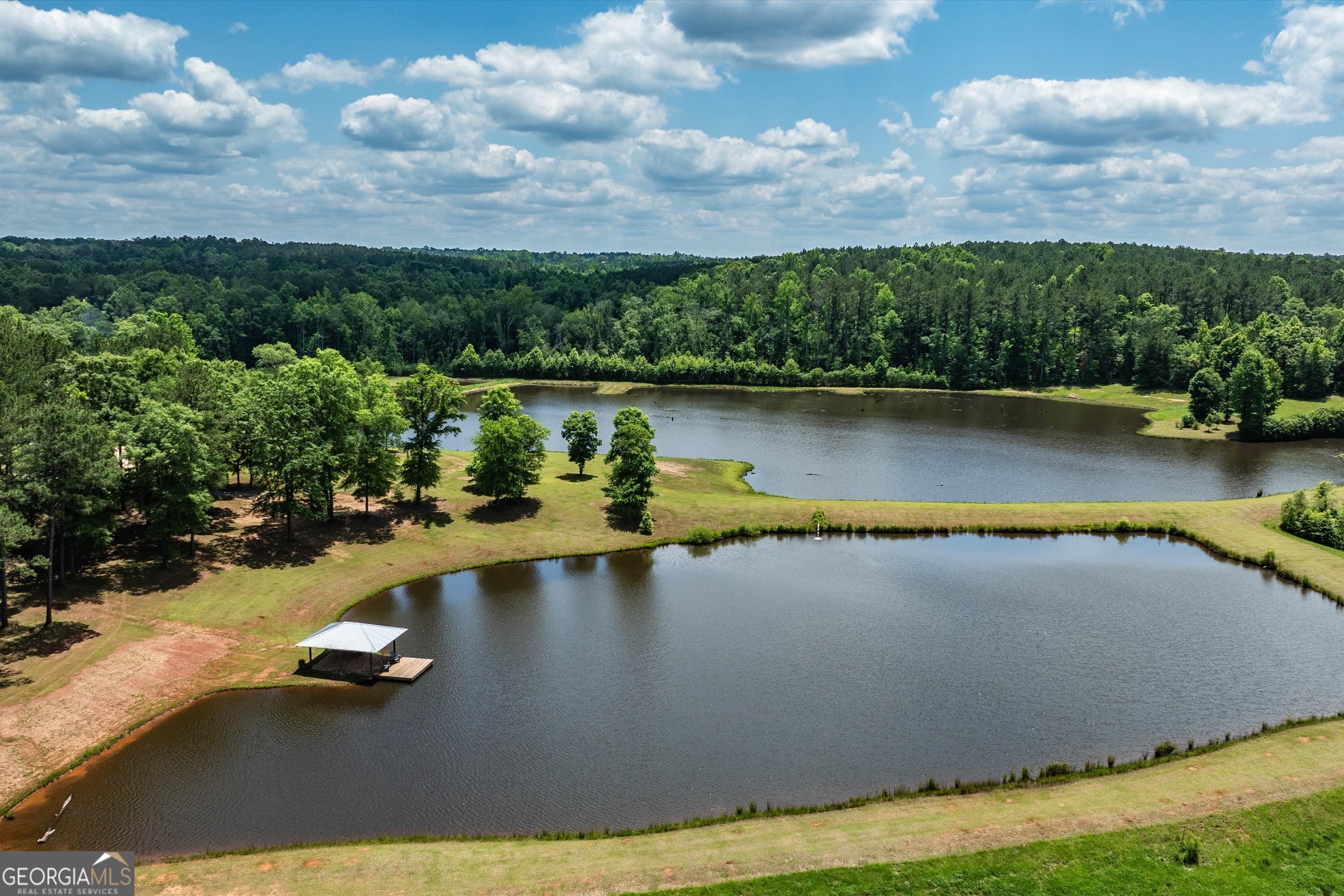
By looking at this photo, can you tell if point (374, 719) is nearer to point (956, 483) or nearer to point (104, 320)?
point (956, 483)

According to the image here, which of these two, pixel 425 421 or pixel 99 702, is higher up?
pixel 425 421

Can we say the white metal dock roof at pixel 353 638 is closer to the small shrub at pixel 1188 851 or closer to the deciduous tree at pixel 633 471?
the deciduous tree at pixel 633 471

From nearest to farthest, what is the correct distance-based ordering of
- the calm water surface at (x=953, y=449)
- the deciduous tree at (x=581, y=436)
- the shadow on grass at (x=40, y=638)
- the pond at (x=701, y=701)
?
the pond at (x=701, y=701) < the shadow on grass at (x=40, y=638) < the deciduous tree at (x=581, y=436) < the calm water surface at (x=953, y=449)

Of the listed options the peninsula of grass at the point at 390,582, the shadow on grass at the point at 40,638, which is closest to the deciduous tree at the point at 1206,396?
the peninsula of grass at the point at 390,582

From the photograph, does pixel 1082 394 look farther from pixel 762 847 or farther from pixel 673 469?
pixel 762 847

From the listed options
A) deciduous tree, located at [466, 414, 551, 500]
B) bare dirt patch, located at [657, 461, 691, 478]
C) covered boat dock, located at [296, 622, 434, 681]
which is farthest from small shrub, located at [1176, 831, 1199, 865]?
bare dirt patch, located at [657, 461, 691, 478]

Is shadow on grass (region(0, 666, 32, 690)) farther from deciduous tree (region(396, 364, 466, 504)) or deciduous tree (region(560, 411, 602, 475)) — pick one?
deciduous tree (region(560, 411, 602, 475))

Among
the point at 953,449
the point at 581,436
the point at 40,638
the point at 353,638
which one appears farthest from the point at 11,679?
the point at 953,449
